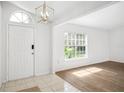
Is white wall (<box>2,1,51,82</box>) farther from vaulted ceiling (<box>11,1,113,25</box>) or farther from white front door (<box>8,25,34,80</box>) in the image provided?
vaulted ceiling (<box>11,1,113,25</box>)

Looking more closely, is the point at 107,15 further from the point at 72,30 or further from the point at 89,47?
the point at 89,47

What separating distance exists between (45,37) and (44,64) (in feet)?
3.64

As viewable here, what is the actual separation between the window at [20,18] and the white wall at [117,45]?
5262 millimetres

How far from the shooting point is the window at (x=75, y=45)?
4428 mm

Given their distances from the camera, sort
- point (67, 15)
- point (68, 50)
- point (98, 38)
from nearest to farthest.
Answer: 1. point (67, 15)
2. point (68, 50)
3. point (98, 38)

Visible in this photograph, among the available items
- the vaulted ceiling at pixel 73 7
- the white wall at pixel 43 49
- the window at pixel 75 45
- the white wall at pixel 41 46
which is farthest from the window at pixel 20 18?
the window at pixel 75 45

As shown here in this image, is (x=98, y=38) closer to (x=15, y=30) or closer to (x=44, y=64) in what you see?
(x=44, y=64)

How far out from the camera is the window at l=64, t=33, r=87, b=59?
443 cm

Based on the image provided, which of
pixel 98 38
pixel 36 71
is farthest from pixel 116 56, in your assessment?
pixel 36 71

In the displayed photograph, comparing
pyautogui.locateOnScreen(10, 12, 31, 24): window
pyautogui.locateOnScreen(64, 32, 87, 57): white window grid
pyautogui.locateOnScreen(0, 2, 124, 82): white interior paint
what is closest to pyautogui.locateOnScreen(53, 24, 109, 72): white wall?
pyautogui.locateOnScreen(0, 2, 124, 82): white interior paint

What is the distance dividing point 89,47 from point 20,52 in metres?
3.58

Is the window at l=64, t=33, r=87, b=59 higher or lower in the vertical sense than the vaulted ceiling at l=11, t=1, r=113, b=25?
lower

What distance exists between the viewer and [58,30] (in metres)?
4.09

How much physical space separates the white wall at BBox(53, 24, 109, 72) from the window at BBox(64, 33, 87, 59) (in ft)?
0.80
